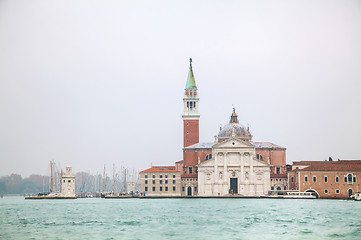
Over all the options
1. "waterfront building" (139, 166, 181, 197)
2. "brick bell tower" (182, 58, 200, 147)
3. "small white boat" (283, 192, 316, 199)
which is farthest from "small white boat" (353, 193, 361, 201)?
"brick bell tower" (182, 58, 200, 147)

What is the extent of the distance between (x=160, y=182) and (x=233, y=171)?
959 centimetres

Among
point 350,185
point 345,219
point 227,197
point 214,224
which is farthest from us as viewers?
point 227,197

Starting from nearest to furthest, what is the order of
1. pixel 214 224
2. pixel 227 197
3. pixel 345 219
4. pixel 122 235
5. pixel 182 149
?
pixel 122 235 → pixel 214 224 → pixel 345 219 → pixel 227 197 → pixel 182 149

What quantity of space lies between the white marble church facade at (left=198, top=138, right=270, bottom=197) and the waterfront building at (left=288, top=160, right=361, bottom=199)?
21.1 feet

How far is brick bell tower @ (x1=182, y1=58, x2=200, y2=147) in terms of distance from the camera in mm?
86938

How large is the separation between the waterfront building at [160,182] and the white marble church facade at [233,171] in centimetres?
338

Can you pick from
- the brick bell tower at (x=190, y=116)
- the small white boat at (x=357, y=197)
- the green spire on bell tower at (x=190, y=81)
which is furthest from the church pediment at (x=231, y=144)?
the small white boat at (x=357, y=197)

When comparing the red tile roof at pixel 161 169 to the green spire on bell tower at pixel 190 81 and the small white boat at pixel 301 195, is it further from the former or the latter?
the small white boat at pixel 301 195

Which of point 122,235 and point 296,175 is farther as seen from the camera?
point 296,175

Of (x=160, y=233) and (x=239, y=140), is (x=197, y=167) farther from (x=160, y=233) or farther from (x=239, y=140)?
(x=160, y=233)

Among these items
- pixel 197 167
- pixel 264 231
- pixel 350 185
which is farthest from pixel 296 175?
pixel 264 231

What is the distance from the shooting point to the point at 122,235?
30641 millimetres

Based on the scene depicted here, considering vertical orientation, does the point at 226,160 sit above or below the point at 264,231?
above

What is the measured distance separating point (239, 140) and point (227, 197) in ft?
23.7
